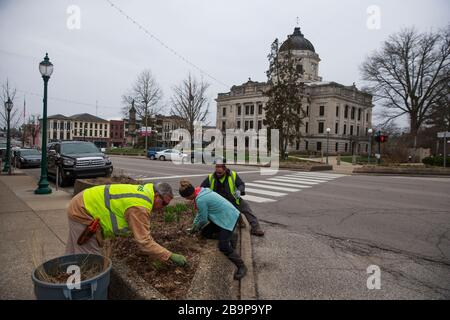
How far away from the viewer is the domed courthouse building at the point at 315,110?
228 feet

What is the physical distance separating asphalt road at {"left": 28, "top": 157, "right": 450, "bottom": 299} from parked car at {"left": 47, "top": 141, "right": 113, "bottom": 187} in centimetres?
621

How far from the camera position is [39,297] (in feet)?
9.15

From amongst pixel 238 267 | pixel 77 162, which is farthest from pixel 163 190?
pixel 77 162

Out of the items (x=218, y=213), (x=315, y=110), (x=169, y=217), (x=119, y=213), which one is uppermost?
(x=315, y=110)

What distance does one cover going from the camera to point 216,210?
485 centimetres

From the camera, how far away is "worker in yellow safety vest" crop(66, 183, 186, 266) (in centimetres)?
364

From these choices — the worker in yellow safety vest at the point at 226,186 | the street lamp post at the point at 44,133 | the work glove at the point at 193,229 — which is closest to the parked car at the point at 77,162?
the street lamp post at the point at 44,133

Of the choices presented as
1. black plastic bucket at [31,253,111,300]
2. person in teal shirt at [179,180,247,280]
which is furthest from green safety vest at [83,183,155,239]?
person in teal shirt at [179,180,247,280]

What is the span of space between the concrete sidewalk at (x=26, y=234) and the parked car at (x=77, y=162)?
1893 mm

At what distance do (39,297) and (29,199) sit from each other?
8.37 m

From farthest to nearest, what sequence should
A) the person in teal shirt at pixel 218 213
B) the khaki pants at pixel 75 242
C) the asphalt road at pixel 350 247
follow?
the person in teal shirt at pixel 218 213, the asphalt road at pixel 350 247, the khaki pants at pixel 75 242

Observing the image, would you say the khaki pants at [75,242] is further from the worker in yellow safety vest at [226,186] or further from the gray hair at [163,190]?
the worker in yellow safety vest at [226,186]

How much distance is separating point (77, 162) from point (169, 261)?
33.3 ft

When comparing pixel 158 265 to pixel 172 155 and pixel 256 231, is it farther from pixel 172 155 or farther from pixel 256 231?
pixel 172 155
